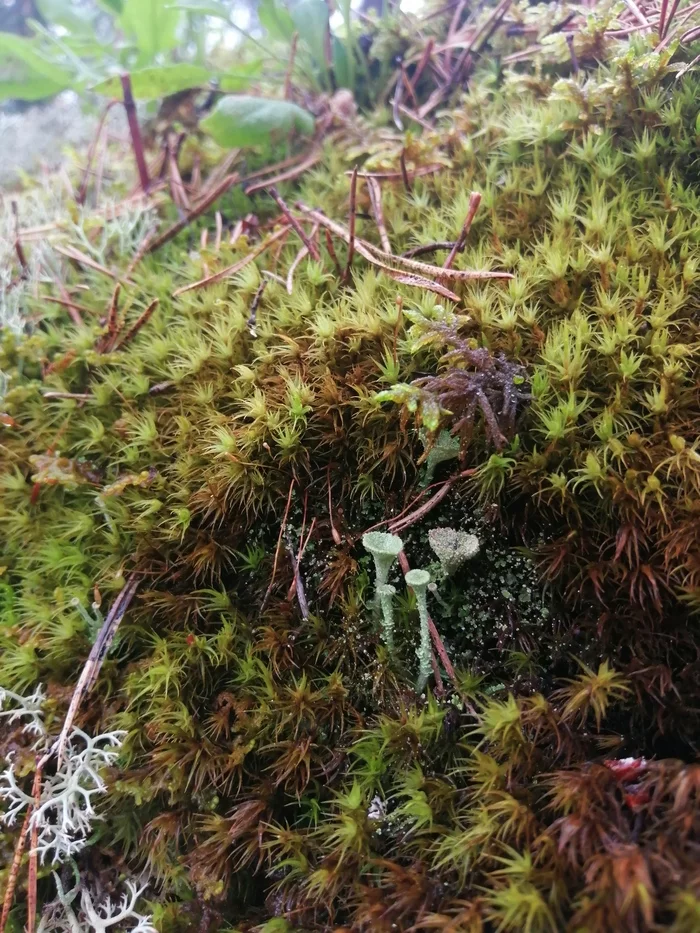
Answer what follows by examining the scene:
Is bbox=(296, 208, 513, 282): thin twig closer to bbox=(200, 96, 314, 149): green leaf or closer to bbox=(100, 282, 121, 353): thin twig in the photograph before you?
bbox=(200, 96, 314, 149): green leaf

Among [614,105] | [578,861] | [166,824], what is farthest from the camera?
[614,105]

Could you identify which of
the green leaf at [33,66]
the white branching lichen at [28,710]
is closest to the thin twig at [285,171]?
the green leaf at [33,66]

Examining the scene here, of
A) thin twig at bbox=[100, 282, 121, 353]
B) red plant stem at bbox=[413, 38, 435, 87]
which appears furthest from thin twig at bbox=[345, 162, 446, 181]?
thin twig at bbox=[100, 282, 121, 353]

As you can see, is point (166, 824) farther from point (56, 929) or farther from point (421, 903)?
point (421, 903)

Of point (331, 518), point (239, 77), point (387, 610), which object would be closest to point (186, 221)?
point (239, 77)

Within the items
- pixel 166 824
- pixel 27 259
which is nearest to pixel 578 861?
pixel 166 824

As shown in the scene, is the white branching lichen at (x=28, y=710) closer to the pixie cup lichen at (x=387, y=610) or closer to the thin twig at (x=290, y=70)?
the pixie cup lichen at (x=387, y=610)
